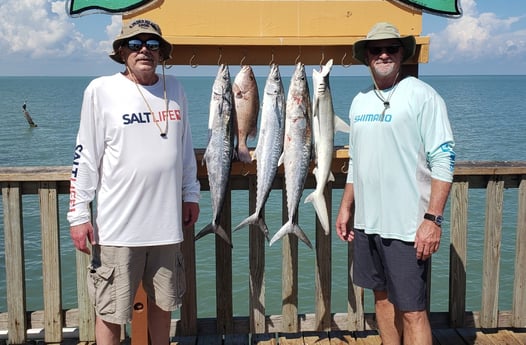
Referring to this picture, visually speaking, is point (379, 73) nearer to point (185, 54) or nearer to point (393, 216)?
point (393, 216)

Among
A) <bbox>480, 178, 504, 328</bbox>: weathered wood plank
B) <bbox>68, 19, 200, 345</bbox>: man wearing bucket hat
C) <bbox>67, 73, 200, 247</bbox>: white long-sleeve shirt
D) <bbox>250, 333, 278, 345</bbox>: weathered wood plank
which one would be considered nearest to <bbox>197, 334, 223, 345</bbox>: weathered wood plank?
<bbox>250, 333, 278, 345</bbox>: weathered wood plank

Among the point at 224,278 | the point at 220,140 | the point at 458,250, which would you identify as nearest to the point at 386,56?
the point at 220,140

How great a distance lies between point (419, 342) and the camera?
2963 millimetres

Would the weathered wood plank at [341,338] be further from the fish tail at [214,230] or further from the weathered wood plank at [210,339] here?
the fish tail at [214,230]

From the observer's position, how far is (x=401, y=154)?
2902mm

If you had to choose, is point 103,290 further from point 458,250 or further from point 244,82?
point 458,250

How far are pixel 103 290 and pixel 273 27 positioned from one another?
1.78 metres

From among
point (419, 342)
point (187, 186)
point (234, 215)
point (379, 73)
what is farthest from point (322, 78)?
point (234, 215)

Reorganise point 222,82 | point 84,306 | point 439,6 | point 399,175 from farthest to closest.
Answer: point 84,306 → point 439,6 → point 222,82 → point 399,175

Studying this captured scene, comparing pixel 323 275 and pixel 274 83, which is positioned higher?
pixel 274 83

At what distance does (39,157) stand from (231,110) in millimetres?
22688

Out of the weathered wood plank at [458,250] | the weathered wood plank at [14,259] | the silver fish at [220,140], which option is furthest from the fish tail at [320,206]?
the weathered wood plank at [14,259]

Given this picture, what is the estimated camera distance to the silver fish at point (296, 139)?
3340 millimetres

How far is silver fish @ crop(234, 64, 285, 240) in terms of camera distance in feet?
10.9
